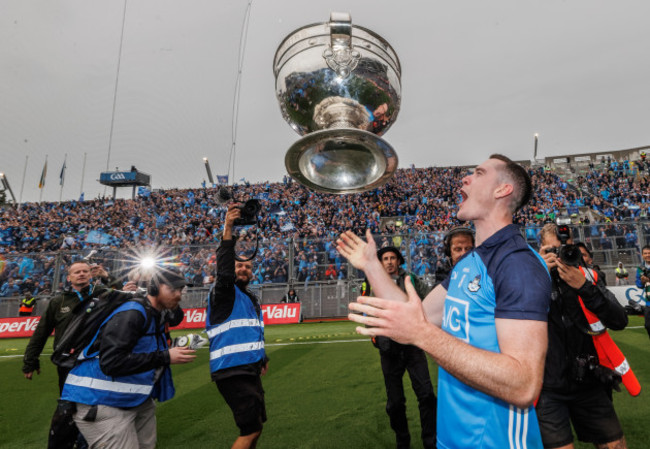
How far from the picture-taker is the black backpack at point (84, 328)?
2973mm

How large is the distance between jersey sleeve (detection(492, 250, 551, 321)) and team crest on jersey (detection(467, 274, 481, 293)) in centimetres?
8

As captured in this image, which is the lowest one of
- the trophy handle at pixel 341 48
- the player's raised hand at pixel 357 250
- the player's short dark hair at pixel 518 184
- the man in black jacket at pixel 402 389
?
the man in black jacket at pixel 402 389

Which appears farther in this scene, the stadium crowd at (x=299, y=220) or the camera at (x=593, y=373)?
the stadium crowd at (x=299, y=220)

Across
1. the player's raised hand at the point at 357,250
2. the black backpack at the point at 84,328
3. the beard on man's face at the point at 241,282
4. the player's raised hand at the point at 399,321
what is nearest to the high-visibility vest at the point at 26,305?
the black backpack at the point at 84,328

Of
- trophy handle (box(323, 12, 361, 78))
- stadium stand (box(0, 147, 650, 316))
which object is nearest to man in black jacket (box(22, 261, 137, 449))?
trophy handle (box(323, 12, 361, 78))

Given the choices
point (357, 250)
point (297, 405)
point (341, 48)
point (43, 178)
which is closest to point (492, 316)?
point (357, 250)

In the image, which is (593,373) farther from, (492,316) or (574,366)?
(492,316)

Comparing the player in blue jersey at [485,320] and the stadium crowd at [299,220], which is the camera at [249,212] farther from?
the stadium crowd at [299,220]

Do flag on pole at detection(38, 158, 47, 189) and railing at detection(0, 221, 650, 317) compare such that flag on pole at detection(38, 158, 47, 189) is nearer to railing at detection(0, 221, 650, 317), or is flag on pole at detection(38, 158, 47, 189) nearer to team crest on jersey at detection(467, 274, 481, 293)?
railing at detection(0, 221, 650, 317)

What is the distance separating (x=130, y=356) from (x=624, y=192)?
3470cm

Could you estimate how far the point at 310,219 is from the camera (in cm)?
2722

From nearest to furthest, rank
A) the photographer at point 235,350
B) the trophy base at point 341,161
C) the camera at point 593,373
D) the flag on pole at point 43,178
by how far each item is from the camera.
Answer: the trophy base at point 341,161
the camera at point 593,373
the photographer at point 235,350
the flag on pole at point 43,178

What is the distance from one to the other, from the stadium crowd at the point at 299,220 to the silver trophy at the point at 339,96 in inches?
537

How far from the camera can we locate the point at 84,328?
301 centimetres
